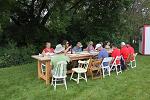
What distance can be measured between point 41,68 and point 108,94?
2.89 m

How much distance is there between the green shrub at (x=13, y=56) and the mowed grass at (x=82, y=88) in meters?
2.12

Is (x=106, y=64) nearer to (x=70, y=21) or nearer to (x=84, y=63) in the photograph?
(x=84, y=63)

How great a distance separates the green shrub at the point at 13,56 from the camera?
12.4 metres

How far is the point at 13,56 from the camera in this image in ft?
41.5

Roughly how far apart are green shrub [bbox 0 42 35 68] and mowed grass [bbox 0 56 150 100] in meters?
2.12

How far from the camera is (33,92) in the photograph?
776cm

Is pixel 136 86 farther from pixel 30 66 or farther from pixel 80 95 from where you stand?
pixel 30 66

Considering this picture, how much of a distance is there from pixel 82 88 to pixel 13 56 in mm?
5601

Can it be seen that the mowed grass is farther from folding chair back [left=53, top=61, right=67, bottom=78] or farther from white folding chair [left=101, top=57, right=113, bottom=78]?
folding chair back [left=53, top=61, right=67, bottom=78]

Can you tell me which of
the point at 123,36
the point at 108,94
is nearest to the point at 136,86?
the point at 108,94

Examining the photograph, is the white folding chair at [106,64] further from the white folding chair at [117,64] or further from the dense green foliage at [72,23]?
the dense green foliage at [72,23]

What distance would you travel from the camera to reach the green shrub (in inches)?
488

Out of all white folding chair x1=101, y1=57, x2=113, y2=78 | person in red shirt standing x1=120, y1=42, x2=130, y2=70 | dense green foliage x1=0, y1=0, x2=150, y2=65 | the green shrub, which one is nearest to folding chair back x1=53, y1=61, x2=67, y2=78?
white folding chair x1=101, y1=57, x2=113, y2=78

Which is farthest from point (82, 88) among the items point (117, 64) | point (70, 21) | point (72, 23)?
point (72, 23)
